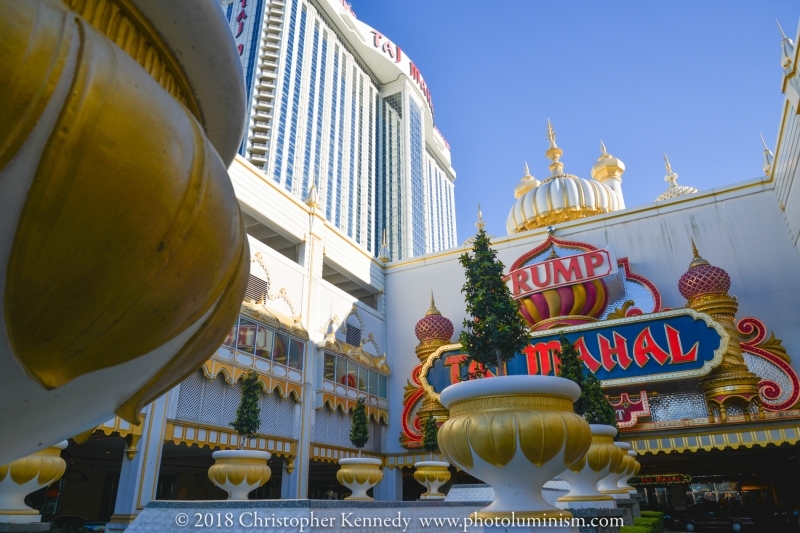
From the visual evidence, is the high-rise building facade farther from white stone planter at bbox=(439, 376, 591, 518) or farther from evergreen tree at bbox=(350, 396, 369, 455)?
white stone planter at bbox=(439, 376, 591, 518)

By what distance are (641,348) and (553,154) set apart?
11873mm

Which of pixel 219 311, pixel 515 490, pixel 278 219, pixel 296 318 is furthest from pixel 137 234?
pixel 278 219

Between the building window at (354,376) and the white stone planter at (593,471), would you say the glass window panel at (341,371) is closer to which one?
the building window at (354,376)

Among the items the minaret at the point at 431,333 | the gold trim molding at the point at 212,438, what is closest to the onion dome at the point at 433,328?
the minaret at the point at 431,333

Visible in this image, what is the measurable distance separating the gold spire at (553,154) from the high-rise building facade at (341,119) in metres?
23.1

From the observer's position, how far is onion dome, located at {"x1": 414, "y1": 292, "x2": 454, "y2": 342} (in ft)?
61.7

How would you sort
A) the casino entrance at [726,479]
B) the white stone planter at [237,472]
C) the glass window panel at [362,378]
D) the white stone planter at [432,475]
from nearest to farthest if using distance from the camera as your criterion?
the white stone planter at [237,472]
the white stone planter at [432,475]
the casino entrance at [726,479]
the glass window panel at [362,378]

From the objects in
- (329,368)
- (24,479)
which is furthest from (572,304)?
(24,479)

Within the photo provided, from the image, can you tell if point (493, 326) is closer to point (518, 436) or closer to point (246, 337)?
point (518, 436)

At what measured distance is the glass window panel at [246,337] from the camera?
14.2 m

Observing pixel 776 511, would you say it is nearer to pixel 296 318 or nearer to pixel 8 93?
pixel 296 318

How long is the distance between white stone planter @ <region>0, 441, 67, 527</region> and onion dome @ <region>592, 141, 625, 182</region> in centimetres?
2387

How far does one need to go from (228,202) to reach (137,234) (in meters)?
0.30

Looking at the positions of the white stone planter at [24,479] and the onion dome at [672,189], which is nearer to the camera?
the white stone planter at [24,479]
